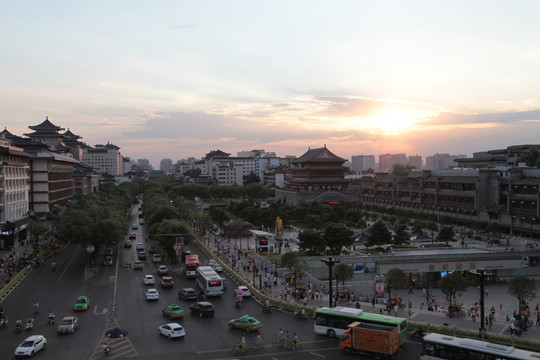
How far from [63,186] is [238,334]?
7255 centimetres

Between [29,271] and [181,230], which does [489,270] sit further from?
[29,271]

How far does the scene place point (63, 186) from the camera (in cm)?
8950

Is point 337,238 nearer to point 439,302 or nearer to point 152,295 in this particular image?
point 439,302

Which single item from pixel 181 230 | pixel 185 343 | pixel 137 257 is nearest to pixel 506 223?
pixel 181 230

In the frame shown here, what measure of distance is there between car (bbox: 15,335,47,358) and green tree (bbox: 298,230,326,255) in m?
30.0

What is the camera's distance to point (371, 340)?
77.1ft

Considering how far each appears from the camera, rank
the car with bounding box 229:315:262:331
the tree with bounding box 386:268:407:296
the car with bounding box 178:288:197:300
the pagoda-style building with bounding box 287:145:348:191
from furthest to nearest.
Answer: the pagoda-style building with bounding box 287:145:348:191 → the tree with bounding box 386:268:407:296 → the car with bounding box 178:288:197:300 → the car with bounding box 229:315:262:331

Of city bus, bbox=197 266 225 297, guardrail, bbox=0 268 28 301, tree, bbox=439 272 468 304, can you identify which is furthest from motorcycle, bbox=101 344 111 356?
tree, bbox=439 272 468 304

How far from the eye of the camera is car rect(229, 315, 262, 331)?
27.7 m

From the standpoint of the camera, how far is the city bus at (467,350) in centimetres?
2030

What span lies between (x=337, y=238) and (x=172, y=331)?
2759 centimetres

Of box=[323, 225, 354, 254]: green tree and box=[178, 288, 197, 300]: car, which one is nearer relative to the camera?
box=[178, 288, 197, 300]: car

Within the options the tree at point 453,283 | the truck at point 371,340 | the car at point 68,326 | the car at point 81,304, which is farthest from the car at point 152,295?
the tree at point 453,283

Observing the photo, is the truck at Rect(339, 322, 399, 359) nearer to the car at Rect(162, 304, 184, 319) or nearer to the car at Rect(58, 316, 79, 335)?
the car at Rect(162, 304, 184, 319)
